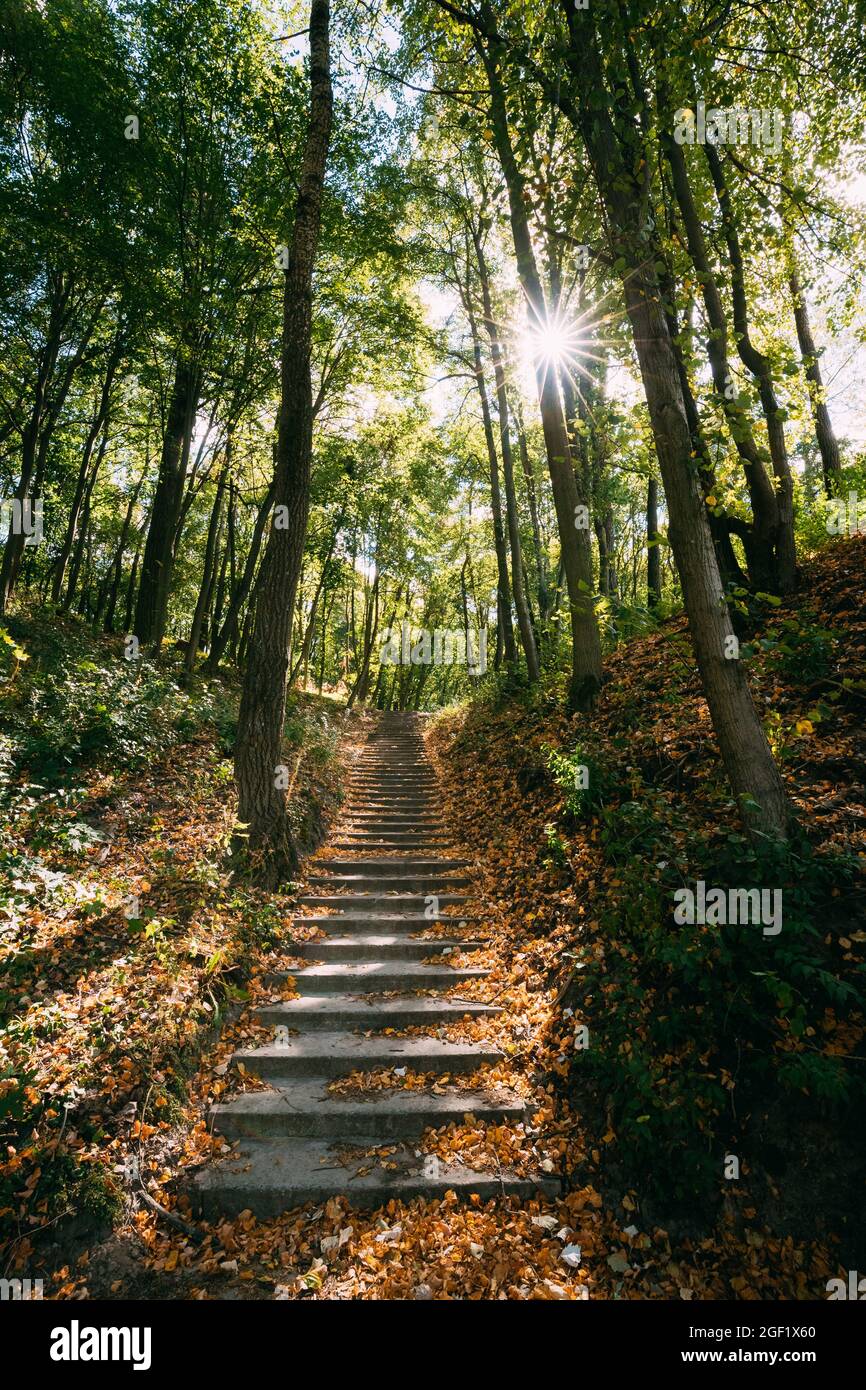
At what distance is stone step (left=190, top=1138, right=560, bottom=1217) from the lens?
329cm

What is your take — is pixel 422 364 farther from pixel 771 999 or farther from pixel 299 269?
pixel 771 999

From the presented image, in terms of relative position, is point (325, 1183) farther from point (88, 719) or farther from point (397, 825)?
point (397, 825)

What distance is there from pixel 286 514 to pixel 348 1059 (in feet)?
16.9

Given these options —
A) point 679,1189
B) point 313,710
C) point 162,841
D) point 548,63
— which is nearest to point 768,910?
point 679,1189

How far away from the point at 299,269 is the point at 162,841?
243 inches

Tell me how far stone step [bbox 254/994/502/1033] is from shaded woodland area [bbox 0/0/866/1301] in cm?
23

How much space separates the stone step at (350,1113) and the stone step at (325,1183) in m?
0.17

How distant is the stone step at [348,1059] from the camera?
4.20m

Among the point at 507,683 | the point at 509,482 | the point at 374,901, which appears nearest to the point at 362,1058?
the point at 374,901

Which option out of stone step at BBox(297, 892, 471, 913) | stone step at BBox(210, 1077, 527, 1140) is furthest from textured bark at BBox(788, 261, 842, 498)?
stone step at BBox(210, 1077, 527, 1140)

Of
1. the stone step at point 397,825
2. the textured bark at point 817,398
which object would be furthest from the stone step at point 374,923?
the textured bark at point 817,398

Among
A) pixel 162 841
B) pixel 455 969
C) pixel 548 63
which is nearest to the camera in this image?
pixel 548 63

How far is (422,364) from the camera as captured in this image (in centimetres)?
1355

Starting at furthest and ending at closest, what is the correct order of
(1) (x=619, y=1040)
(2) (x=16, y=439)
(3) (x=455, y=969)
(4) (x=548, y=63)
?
(2) (x=16, y=439), (3) (x=455, y=969), (4) (x=548, y=63), (1) (x=619, y=1040)
